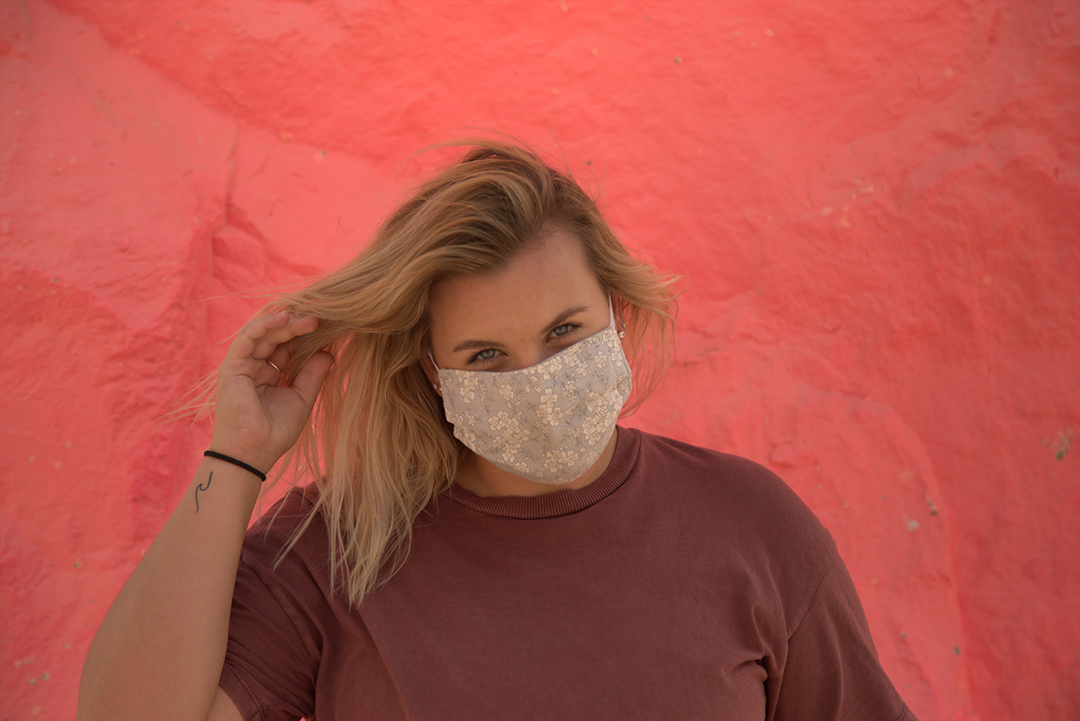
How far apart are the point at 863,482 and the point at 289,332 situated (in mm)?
2047

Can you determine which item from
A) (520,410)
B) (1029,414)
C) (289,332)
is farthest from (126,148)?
(1029,414)

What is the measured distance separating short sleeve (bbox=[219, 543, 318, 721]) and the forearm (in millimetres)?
49

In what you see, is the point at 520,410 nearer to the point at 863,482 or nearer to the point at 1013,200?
the point at 863,482

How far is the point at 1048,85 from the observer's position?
9.09 ft

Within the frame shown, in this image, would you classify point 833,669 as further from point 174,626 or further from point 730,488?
point 174,626

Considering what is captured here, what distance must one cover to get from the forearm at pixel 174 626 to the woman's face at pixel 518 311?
538mm

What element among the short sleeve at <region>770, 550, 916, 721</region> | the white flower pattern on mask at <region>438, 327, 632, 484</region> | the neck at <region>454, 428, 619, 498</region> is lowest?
the short sleeve at <region>770, 550, 916, 721</region>

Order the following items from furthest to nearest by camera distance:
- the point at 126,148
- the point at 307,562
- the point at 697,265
Answer: the point at 697,265, the point at 126,148, the point at 307,562

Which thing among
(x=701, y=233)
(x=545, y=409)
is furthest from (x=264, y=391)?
(x=701, y=233)

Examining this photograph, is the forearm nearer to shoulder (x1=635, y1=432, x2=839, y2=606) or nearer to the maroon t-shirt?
the maroon t-shirt

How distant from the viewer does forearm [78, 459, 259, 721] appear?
139 centimetres

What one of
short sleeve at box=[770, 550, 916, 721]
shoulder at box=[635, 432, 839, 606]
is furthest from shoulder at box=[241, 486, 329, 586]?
short sleeve at box=[770, 550, 916, 721]

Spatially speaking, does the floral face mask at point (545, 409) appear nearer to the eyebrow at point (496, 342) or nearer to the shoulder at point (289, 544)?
the eyebrow at point (496, 342)

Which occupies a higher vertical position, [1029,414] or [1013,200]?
[1013,200]
